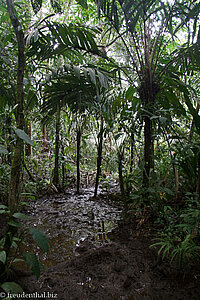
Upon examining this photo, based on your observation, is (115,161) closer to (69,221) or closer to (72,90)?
(69,221)

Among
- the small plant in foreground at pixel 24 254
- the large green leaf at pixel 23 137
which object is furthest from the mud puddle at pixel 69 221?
the large green leaf at pixel 23 137

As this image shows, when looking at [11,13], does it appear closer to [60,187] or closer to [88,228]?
[88,228]

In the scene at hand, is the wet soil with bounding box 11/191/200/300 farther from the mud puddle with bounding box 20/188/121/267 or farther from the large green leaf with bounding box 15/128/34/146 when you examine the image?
the large green leaf with bounding box 15/128/34/146

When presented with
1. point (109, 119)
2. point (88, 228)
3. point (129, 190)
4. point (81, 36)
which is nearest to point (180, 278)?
point (88, 228)

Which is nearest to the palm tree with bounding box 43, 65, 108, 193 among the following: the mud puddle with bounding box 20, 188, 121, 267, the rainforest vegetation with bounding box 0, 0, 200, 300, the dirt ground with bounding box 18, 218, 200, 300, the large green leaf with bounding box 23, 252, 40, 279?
the rainforest vegetation with bounding box 0, 0, 200, 300

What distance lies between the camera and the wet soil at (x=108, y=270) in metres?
0.92

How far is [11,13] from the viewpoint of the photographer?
945 mm

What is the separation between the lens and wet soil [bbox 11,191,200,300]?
0.92 meters

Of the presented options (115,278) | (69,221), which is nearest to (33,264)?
(115,278)

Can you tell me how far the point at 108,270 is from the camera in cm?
108

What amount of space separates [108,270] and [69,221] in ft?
2.84

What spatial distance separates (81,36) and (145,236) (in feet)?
5.83

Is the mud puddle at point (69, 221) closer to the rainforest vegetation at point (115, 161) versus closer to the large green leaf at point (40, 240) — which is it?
the rainforest vegetation at point (115, 161)

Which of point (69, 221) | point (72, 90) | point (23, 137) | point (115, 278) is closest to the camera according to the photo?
point (23, 137)
